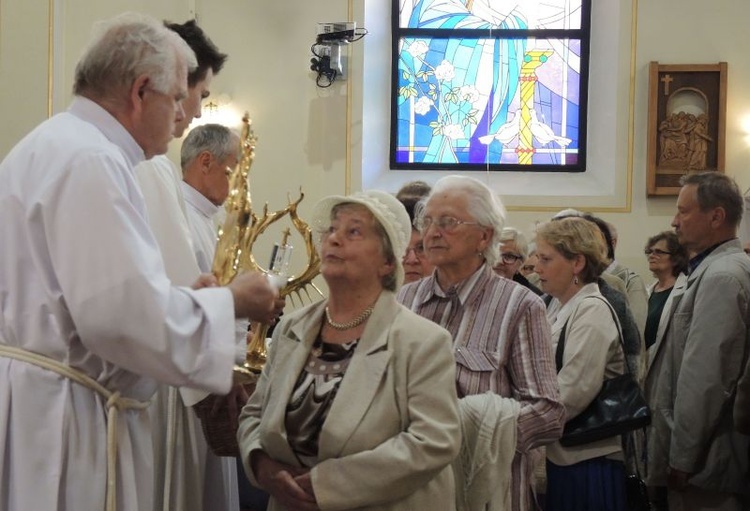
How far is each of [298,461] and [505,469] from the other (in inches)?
27.2

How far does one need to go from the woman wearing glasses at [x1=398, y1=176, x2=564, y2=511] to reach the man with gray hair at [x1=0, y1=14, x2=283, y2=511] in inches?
36.1

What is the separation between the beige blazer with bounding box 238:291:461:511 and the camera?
280 centimetres

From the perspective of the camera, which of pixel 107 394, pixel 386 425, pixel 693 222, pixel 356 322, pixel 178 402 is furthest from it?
pixel 693 222

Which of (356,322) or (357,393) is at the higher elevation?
(356,322)

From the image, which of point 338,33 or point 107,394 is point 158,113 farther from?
point 338,33

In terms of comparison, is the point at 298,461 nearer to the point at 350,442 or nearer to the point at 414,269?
the point at 350,442

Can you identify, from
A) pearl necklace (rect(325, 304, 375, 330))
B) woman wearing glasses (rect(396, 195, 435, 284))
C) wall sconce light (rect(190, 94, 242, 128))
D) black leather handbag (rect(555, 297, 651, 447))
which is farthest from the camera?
wall sconce light (rect(190, 94, 242, 128))

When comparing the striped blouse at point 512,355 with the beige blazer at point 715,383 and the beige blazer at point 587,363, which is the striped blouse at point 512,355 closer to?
the beige blazer at point 587,363

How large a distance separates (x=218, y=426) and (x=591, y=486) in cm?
171

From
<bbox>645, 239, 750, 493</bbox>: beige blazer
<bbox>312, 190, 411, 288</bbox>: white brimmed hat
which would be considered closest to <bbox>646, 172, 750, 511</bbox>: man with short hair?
<bbox>645, 239, 750, 493</bbox>: beige blazer

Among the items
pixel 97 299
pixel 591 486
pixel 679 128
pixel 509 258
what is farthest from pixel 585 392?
pixel 679 128

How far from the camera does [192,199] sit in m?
4.16

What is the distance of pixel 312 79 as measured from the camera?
951 centimetres

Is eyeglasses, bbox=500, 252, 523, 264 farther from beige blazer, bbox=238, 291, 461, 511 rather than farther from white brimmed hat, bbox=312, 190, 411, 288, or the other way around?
beige blazer, bbox=238, 291, 461, 511
